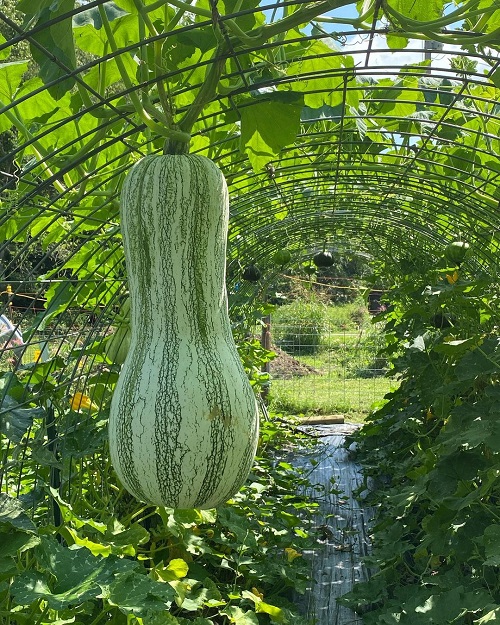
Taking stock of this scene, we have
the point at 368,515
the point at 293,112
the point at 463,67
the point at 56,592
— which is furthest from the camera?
the point at 368,515

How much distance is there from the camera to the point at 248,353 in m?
6.27

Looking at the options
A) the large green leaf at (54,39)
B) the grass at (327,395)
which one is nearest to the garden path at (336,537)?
the grass at (327,395)

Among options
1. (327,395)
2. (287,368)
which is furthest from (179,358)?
(287,368)

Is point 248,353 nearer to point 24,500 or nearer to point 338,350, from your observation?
point 24,500

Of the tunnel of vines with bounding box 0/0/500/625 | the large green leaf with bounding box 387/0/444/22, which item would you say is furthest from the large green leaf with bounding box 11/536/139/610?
the large green leaf with bounding box 387/0/444/22

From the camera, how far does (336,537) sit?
450 cm

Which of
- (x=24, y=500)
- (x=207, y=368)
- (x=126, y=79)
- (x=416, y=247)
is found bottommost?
(x=24, y=500)

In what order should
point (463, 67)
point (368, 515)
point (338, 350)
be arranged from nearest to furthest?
1. point (463, 67)
2. point (368, 515)
3. point (338, 350)

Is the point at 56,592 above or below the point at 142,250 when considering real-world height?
below

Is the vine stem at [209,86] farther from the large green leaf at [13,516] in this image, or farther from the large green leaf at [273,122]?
the large green leaf at [13,516]

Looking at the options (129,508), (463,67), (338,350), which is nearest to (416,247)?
(463,67)

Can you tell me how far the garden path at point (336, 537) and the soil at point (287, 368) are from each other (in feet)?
14.3

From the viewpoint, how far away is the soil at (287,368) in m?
11.3

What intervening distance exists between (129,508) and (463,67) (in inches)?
91.0
